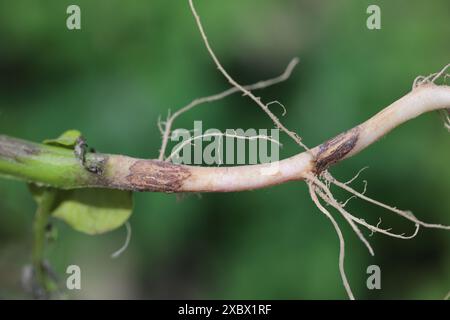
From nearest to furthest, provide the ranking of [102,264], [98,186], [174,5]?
[98,186] → [174,5] → [102,264]

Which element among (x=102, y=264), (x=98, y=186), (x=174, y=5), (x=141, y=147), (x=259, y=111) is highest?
(x=174, y=5)

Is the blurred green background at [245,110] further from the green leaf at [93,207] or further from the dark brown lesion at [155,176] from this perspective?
the dark brown lesion at [155,176]

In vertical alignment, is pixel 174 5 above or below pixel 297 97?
above

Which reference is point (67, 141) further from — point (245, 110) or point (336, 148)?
point (245, 110)

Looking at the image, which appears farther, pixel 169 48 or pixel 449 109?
pixel 169 48

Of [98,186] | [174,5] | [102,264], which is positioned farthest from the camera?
[102,264]

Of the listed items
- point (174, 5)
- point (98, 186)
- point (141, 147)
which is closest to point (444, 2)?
point (174, 5)

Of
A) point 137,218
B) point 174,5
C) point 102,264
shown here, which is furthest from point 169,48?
point 102,264

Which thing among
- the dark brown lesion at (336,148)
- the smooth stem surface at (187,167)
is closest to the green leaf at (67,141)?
the smooth stem surface at (187,167)

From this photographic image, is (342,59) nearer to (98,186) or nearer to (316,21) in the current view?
(316,21)
